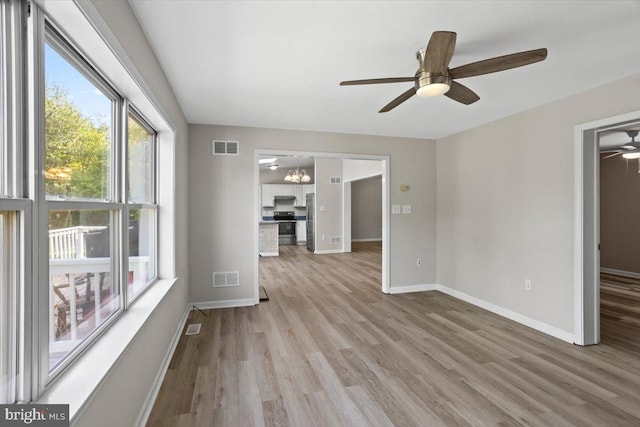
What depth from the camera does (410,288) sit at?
4734 mm

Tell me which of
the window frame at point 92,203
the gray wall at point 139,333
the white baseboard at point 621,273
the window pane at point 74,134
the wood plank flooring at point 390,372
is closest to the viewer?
the window frame at point 92,203

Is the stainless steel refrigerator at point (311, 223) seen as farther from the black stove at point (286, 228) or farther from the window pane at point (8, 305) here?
the window pane at point (8, 305)

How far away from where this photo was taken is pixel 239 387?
2191 millimetres

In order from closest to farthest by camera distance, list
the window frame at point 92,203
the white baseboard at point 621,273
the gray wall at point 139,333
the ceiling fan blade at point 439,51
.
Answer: the window frame at point 92,203 → the gray wall at point 139,333 → the ceiling fan blade at point 439,51 → the white baseboard at point 621,273

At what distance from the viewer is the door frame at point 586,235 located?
2859 millimetres

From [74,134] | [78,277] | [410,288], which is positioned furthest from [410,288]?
[74,134]

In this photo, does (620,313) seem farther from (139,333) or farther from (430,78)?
(139,333)

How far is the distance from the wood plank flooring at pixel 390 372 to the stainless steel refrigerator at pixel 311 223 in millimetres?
4940

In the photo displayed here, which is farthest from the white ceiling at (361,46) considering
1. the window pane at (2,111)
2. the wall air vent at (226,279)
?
the wall air vent at (226,279)

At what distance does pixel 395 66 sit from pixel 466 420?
8.26 feet

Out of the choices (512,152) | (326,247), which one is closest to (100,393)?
(512,152)

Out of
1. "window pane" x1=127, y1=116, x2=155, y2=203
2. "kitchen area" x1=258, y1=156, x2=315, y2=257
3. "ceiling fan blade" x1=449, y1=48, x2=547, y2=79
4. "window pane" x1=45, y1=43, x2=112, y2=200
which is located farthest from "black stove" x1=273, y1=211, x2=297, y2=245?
"ceiling fan blade" x1=449, y1=48, x2=547, y2=79

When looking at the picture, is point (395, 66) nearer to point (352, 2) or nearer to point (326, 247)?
point (352, 2)

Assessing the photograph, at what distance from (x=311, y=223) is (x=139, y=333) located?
24.4ft
